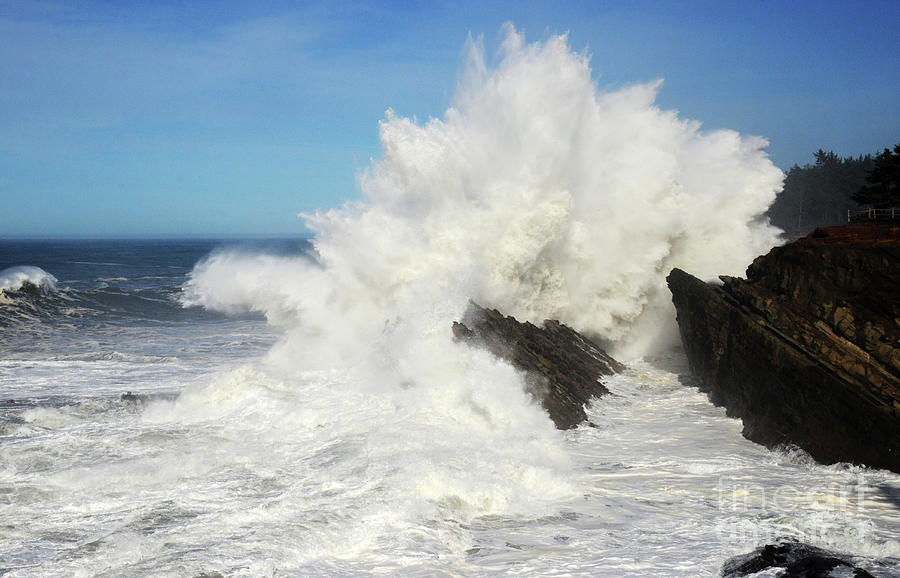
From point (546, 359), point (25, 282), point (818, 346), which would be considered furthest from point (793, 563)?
point (25, 282)

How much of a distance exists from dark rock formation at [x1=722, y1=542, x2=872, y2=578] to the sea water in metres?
0.25

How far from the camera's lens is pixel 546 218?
18.1 m

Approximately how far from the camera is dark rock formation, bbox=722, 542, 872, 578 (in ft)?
21.6

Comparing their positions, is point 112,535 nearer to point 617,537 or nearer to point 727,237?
point 617,537

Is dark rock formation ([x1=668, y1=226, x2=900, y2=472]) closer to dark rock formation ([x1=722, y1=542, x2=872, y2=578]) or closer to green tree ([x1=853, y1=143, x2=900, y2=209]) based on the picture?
dark rock formation ([x1=722, y1=542, x2=872, y2=578])

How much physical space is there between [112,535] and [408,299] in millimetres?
9831

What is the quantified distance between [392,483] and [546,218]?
34.9 ft

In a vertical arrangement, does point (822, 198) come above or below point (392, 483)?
above

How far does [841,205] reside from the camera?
66688 mm

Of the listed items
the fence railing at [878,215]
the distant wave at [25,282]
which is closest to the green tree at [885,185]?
the fence railing at [878,215]

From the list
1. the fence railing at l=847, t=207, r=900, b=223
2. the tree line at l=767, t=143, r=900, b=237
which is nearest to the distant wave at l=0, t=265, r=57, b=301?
the fence railing at l=847, t=207, r=900, b=223

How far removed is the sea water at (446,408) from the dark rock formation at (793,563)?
0.25 metres

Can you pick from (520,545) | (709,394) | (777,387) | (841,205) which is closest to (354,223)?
(709,394)

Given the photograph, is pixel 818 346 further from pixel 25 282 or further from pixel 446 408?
pixel 25 282
